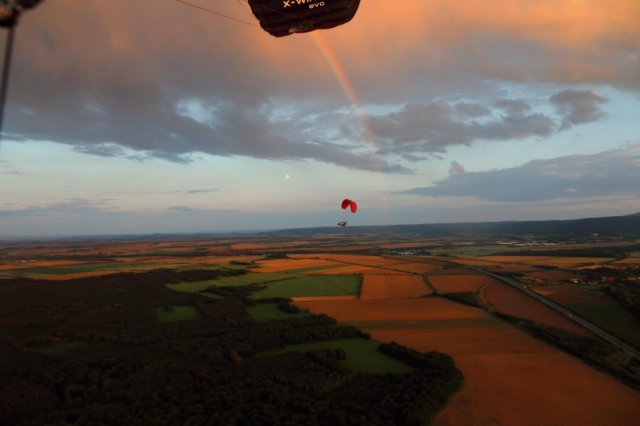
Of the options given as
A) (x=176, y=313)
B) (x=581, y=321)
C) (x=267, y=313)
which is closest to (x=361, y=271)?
(x=267, y=313)

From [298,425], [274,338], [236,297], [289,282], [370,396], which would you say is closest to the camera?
[298,425]

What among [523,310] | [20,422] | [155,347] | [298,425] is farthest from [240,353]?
[523,310]

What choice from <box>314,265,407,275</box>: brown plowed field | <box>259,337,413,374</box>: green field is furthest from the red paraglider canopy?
<box>314,265,407,275</box>: brown plowed field

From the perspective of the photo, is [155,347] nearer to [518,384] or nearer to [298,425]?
[298,425]

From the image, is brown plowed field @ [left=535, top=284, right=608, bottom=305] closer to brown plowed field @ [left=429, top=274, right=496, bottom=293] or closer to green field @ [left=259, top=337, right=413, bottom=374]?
brown plowed field @ [left=429, top=274, right=496, bottom=293]

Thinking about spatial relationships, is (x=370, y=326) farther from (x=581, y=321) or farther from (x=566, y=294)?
(x=566, y=294)

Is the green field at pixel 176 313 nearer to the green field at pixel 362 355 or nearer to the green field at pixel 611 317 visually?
the green field at pixel 362 355
